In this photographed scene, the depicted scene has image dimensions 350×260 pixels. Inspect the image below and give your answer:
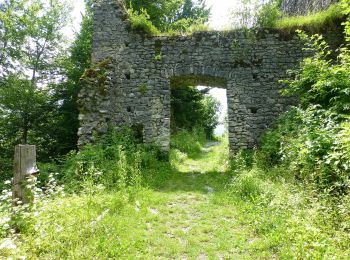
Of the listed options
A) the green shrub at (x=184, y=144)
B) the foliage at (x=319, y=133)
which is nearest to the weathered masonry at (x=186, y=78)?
the foliage at (x=319, y=133)

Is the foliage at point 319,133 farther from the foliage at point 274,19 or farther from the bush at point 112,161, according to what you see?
the bush at point 112,161

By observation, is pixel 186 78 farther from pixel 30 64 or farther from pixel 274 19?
pixel 30 64

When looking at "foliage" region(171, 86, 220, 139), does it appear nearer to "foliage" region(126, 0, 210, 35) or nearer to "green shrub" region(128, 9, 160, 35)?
"foliage" region(126, 0, 210, 35)

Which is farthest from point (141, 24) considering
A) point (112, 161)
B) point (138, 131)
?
point (112, 161)

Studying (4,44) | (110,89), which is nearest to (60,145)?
(110,89)

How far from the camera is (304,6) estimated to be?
1067 centimetres

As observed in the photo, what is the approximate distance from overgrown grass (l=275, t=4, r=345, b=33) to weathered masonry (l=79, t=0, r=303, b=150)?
0.35 m

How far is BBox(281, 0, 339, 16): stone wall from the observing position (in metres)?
8.96

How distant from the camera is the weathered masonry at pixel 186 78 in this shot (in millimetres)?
7637

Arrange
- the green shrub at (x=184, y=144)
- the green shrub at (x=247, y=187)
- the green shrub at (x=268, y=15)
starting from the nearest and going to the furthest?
the green shrub at (x=247, y=187) < the green shrub at (x=268, y=15) < the green shrub at (x=184, y=144)

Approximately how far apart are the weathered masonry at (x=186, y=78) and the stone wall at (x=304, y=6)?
2.38m

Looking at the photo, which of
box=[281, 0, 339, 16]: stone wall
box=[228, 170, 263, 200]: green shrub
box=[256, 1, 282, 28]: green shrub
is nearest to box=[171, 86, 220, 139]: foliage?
box=[256, 1, 282, 28]: green shrub

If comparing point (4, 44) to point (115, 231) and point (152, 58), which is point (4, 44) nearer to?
point (152, 58)

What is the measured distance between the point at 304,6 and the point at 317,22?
3516 mm
